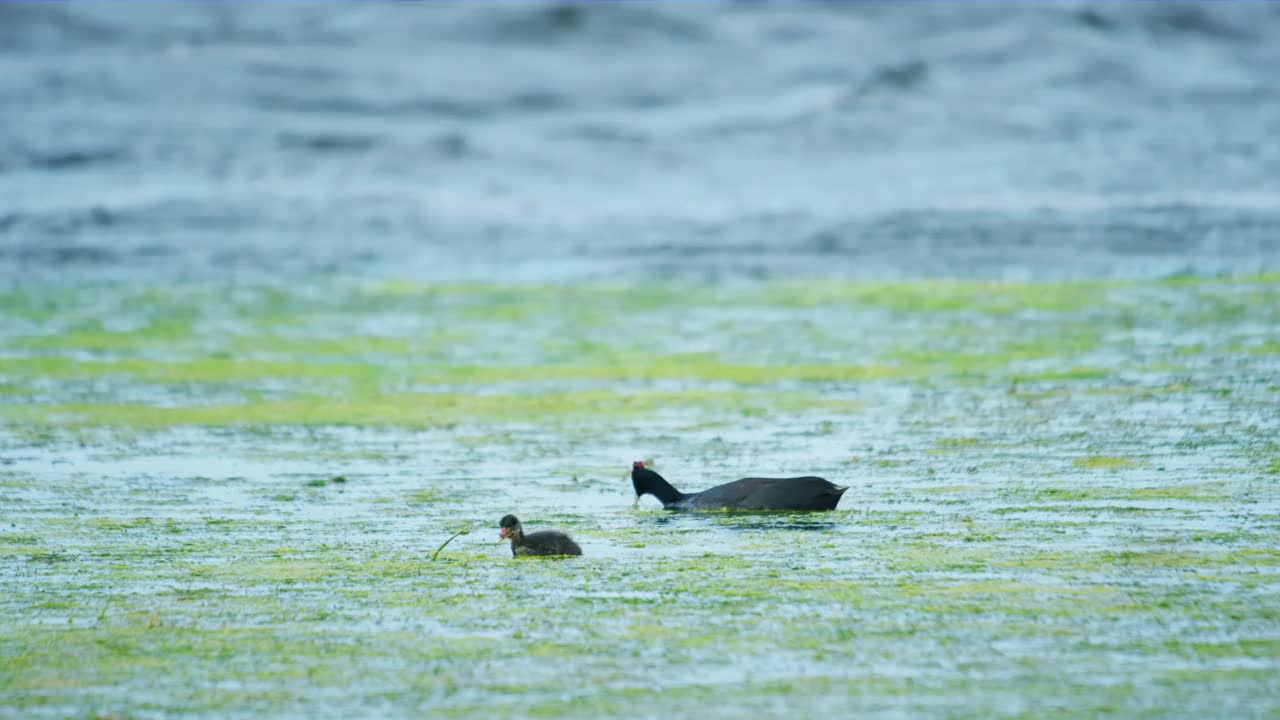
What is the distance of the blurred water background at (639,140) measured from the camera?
85.4ft

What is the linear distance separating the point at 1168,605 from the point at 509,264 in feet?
66.3

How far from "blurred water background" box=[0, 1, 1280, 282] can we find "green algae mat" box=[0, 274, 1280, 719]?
827 cm

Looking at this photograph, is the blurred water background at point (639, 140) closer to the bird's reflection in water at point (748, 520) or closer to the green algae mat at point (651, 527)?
the green algae mat at point (651, 527)

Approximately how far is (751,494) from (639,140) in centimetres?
2407

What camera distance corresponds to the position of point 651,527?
852 centimetres

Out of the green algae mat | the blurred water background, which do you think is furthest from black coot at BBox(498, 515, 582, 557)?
the blurred water background

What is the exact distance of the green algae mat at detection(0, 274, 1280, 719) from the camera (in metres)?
5.84

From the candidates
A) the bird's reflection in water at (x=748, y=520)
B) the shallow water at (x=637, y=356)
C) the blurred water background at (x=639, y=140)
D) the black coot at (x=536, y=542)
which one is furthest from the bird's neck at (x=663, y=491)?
the blurred water background at (x=639, y=140)

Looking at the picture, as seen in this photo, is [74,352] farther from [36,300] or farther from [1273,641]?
[1273,641]

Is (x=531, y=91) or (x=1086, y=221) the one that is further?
(x=531, y=91)

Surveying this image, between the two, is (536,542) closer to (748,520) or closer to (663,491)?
(748,520)

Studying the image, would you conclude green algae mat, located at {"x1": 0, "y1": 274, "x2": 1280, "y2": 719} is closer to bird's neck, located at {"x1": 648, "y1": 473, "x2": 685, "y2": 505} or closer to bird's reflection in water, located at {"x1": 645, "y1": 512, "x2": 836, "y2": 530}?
bird's reflection in water, located at {"x1": 645, "y1": 512, "x2": 836, "y2": 530}

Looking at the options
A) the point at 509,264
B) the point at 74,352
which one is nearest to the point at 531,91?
the point at 509,264

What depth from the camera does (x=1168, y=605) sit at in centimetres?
659
